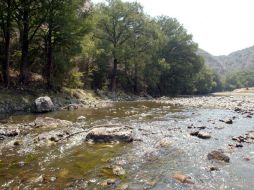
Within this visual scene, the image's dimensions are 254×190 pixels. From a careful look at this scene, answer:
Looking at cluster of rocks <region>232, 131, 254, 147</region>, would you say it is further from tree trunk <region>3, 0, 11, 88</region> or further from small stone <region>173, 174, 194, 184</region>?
tree trunk <region>3, 0, 11, 88</region>

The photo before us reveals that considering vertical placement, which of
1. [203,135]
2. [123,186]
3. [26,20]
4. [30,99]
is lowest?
[123,186]

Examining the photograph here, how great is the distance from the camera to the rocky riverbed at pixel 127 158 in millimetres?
9766

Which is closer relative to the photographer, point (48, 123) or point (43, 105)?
point (48, 123)

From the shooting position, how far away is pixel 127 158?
12367 millimetres

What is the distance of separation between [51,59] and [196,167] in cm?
2902

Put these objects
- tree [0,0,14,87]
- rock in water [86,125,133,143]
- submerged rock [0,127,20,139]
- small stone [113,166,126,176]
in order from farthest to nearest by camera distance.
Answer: tree [0,0,14,87] → submerged rock [0,127,20,139] → rock in water [86,125,133,143] → small stone [113,166,126,176]

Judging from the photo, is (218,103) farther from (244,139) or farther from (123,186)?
(123,186)

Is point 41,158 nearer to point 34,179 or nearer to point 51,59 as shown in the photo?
point 34,179

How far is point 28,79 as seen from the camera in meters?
36.3

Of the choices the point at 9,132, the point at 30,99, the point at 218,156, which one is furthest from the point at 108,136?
the point at 30,99

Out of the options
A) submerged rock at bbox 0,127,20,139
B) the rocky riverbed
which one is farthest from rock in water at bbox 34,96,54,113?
submerged rock at bbox 0,127,20,139

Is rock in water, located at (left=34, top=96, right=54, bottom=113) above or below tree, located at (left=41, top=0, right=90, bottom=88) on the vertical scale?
below

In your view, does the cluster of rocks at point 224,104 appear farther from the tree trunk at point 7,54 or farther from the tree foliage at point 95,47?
the tree trunk at point 7,54

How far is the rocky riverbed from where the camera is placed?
977cm
